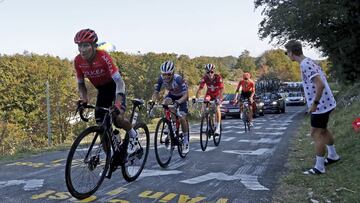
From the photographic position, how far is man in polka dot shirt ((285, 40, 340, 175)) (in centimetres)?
603

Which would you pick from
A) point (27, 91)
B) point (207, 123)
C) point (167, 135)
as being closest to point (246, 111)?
point (207, 123)

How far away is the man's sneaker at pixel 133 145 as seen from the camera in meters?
5.94

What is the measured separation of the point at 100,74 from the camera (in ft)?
17.7

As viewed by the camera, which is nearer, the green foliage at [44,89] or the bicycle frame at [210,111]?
the bicycle frame at [210,111]

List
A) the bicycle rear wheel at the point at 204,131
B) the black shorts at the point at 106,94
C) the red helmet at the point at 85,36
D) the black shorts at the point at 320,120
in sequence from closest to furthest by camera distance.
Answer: the red helmet at the point at 85,36, the black shorts at the point at 106,94, the black shorts at the point at 320,120, the bicycle rear wheel at the point at 204,131

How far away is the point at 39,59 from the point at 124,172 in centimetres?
3381

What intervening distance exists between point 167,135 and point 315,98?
9.63 feet

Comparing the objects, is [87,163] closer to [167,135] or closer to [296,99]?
[167,135]

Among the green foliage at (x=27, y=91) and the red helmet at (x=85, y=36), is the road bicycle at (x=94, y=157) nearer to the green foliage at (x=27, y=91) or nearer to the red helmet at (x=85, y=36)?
the red helmet at (x=85, y=36)

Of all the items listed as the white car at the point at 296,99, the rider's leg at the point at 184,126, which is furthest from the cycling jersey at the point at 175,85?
the white car at the point at 296,99

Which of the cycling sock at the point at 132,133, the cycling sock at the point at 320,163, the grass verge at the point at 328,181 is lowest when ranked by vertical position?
the grass verge at the point at 328,181

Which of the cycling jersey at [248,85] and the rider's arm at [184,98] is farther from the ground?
the cycling jersey at [248,85]

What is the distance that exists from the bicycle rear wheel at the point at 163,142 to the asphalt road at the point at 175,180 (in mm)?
162

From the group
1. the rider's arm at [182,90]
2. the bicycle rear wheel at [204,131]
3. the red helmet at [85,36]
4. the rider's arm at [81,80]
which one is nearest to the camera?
the red helmet at [85,36]
